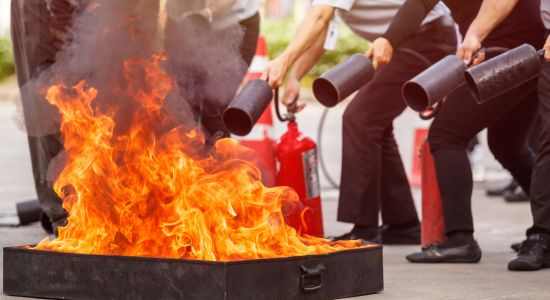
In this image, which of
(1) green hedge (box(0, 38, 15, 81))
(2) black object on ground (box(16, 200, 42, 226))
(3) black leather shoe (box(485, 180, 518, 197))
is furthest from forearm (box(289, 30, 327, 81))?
(1) green hedge (box(0, 38, 15, 81))

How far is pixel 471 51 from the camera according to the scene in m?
6.20

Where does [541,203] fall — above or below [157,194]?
below

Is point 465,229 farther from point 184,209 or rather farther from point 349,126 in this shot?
point 184,209

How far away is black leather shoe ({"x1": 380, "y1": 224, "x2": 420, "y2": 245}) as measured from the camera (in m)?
7.61

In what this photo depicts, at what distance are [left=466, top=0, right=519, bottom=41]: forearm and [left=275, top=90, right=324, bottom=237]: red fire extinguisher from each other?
1357 mm

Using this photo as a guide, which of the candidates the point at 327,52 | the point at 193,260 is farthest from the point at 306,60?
the point at 327,52

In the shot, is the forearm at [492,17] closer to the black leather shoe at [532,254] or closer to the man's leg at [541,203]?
the man's leg at [541,203]

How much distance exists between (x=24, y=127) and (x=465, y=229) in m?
2.48

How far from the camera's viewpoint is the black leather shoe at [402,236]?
7.61 metres

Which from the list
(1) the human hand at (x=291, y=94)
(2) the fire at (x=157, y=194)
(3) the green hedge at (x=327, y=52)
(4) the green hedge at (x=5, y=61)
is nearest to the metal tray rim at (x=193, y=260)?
(2) the fire at (x=157, y=194)

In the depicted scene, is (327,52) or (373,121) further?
(327,52)

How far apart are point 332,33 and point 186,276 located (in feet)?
7.84

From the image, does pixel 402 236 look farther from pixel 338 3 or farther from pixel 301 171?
pixel 338 3

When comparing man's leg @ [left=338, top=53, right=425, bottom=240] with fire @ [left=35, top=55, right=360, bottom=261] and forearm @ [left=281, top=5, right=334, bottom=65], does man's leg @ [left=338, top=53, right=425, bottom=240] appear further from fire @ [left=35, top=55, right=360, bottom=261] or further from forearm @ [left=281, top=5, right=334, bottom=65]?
fire @ [left=35, top=55, right=360, bottom=261]
